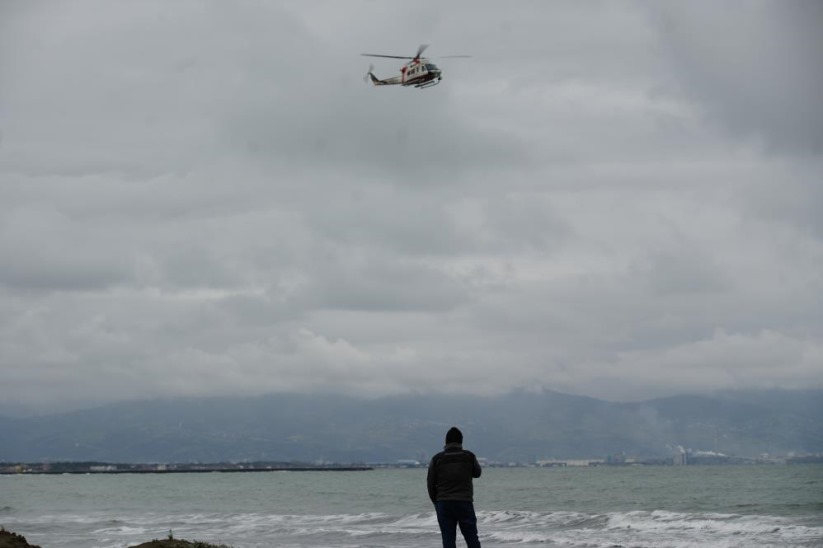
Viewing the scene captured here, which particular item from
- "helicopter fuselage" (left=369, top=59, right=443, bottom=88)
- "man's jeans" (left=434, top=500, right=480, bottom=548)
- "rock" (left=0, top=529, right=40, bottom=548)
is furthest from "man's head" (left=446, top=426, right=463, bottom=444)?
"helicopter fuselage" (left=369, top=59, right=443, bottom=88)

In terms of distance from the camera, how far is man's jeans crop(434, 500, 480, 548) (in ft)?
55.6

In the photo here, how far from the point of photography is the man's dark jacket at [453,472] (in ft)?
55.2

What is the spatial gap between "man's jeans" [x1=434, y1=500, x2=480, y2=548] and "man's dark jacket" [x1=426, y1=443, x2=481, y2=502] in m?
0.10

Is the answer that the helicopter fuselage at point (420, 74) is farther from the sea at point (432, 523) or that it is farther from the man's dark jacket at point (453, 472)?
the man's dark jacket at point (453, 472)

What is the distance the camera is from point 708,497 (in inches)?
2689

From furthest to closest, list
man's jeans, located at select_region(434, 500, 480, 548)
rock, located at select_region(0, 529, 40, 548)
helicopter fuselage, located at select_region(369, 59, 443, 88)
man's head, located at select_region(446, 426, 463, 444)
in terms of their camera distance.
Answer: helicopter fuselage, located at select_region(369, 59, 443, 88) < rock, located at select_region(0, 529, 40, 548) < man's jeans, located at select_region(434, 500, 480, 548) < man's head, located at select_region(446, 426, 463, 444)

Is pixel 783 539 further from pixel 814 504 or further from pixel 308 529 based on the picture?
pixel 814 504

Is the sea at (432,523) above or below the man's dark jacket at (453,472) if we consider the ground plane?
below

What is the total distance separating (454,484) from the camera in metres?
16.9

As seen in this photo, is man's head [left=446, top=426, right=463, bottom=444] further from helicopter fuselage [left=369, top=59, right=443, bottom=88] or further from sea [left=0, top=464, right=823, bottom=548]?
helicopter fuselage [left=369, top=59, right=443, bottom=88]

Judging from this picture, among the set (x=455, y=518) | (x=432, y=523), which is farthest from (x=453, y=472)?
(x=432, y=523)

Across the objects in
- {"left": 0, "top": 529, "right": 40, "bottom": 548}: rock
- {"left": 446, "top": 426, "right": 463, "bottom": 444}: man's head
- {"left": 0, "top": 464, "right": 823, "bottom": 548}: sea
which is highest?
{"left": 446, "top": 426, "right": 463, "bottom": 444}: man's head

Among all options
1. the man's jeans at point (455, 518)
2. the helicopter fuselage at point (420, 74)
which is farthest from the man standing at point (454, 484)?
the helicopter fuselage at point (420, 74)

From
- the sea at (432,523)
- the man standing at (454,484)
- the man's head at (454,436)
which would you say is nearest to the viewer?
the man's head at (454,436)
